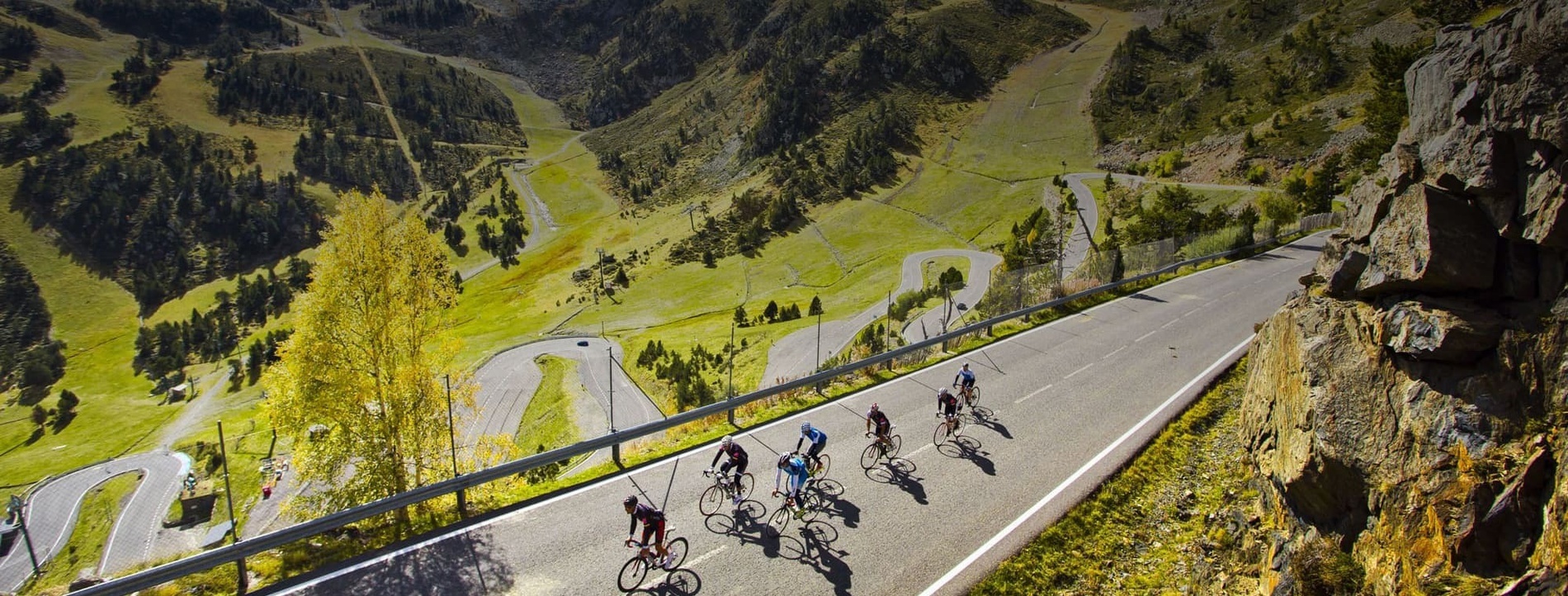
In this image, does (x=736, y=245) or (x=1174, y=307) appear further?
(x=736, y=245)

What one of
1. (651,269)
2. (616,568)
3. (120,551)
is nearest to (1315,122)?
(651,269)

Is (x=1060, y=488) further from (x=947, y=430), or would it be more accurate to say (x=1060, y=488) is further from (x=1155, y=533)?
(x=947, y=430)

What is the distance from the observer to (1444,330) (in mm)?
9102

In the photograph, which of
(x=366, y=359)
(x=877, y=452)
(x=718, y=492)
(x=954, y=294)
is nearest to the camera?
(x=718, y=492)

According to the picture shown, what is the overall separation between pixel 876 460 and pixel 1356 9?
164401mm

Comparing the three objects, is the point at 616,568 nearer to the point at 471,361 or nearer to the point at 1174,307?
the point at 1174,307

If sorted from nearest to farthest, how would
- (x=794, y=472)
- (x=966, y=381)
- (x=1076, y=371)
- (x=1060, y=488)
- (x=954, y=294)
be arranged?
(x=794, y=472) < (x=1060, y=488) < (x=966, y=381) < (x=1076, y=371) < (x=954, y=294)

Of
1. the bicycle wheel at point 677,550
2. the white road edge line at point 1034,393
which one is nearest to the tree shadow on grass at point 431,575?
the bicycle wheel at point 677,550

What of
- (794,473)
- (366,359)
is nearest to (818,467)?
(794,473)

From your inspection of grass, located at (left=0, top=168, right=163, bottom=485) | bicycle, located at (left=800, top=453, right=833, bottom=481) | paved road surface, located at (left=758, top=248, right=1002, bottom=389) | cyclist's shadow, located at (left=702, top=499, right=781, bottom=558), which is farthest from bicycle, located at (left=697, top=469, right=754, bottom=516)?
grass, located at (left=0, top=168, right=163, bottom=485)

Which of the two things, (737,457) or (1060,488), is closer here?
(737,457)

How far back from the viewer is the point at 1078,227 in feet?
286

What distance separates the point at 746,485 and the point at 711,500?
Answer: 1.34 meters

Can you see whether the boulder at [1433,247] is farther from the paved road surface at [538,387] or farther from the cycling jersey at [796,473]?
the paved road surface at [538,387]
